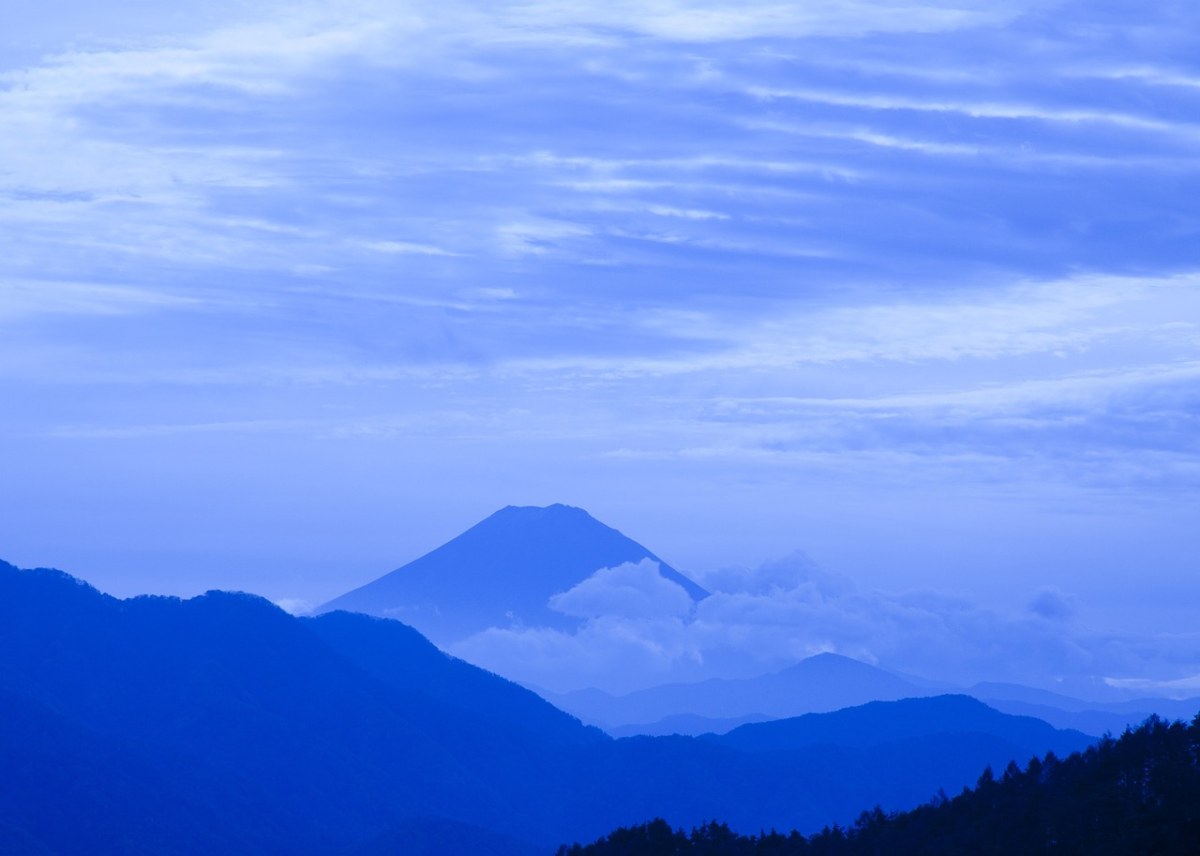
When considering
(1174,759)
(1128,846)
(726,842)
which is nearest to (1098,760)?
(1174,759)

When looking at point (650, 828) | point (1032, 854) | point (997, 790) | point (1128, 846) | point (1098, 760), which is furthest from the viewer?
point (650, 828)

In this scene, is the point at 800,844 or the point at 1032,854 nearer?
the point at 1032,854

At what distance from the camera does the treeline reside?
213 feet

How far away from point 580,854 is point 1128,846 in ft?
154

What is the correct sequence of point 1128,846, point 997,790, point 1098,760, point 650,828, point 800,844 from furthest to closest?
1. point 650,828
2. point 800,844
3. point 997,790
4. point 1098,760
5. point 1128,846

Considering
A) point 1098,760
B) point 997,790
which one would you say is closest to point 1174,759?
point 1098,760

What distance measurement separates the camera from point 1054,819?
71.8 m

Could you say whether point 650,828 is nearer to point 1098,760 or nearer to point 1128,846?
point 1098,760

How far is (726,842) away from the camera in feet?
316

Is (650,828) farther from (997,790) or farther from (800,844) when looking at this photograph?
(997,790)

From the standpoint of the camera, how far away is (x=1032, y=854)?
69.5 m

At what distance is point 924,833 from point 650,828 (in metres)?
23.4

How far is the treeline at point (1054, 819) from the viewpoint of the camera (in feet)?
213

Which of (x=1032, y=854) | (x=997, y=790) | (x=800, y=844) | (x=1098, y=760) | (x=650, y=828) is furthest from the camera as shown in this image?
(x=650, y=828)
